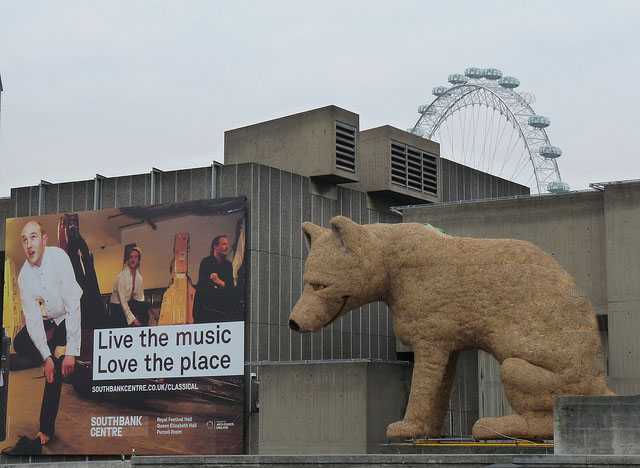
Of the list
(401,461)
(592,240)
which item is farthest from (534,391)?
(592,240)

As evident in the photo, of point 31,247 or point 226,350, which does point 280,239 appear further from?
point 31,247

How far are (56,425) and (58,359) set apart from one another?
1.98 m

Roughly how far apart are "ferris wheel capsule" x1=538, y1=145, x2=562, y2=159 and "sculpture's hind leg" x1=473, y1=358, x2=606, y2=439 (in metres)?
50.3

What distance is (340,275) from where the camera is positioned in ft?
76.8

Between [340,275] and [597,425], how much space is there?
647cm

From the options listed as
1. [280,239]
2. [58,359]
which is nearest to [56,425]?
[58,359]

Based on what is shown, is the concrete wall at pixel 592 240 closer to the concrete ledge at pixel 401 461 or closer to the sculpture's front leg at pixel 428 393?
the sculpture's front leg at pixel 428 393

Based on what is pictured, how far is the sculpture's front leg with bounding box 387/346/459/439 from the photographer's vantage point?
2281cm

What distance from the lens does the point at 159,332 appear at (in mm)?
33531

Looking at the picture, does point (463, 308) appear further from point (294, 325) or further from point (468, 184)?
point (468, 184)

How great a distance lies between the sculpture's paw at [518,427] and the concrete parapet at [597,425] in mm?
2638

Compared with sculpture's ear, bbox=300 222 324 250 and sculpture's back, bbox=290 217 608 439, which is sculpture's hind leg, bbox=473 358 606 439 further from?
Answer: sculpture's ear, bbox=300 222 324 250

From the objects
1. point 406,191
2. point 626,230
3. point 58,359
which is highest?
point 406,191

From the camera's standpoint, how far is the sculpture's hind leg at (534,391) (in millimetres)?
21781
